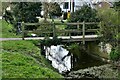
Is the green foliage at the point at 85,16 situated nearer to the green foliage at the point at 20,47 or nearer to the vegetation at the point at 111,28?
the vegetation at the point at 111,28

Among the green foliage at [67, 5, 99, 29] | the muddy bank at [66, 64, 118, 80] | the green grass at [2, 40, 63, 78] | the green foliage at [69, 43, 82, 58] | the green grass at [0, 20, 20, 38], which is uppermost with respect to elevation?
the green foliage at [67, 5, 99, 29]

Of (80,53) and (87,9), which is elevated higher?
(87,9)

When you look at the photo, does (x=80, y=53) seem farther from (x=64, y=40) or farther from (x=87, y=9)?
(x=87, y=9)

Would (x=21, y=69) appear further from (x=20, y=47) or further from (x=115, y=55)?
(x=115, y=55)

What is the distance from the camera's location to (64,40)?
18422 millimetres

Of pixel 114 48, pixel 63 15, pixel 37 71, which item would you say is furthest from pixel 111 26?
pixel 63 15

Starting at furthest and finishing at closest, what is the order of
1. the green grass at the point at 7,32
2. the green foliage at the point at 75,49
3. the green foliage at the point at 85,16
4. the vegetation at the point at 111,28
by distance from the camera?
the green foliage at the point at 85,16
the green grass at the point at 7,32
the green foliage at the point at 75,49
the vegetation at the point at 111,28

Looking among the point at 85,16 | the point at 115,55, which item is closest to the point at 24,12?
the point at 85,16

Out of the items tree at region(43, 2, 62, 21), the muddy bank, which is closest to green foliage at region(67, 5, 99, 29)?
tree at region(43, 2, 62, 21)

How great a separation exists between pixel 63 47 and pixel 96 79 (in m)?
6.34

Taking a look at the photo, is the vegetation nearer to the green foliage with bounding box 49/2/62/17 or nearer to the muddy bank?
the muddy bank

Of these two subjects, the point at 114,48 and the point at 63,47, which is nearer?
the point at 114,48

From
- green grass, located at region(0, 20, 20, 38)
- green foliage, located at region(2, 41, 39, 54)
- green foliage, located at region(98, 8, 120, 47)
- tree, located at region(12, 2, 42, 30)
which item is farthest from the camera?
tree, located at region(12, 2, 42, 30)

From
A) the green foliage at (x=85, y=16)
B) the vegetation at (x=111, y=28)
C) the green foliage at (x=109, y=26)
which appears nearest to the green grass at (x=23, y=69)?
the vegetation at (x=111, y=28)
